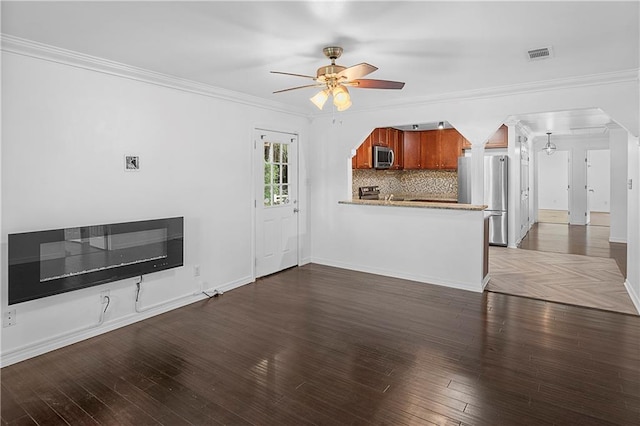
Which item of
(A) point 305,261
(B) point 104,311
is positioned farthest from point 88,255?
(A) point 305,261

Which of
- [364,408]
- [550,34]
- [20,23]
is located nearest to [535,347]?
[364,408]

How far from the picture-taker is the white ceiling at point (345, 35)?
251 centimetres

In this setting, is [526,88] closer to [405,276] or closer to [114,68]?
[405,276]

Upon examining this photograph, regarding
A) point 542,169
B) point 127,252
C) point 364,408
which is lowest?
point 364,408

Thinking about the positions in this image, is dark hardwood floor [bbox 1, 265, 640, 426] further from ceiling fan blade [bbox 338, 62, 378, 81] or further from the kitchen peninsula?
ceiling fan blade [bbox 338, 62, 378, 81]

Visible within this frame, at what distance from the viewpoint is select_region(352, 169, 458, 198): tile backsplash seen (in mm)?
8477

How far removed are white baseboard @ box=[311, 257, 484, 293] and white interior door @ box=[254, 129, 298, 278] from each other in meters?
0.56

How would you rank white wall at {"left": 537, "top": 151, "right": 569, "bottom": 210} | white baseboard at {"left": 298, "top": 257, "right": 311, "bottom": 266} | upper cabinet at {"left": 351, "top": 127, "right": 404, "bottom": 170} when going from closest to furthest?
white baseboard at {"left": 298, "top": 257, "right": 311, "bottom": 266} < upper cabinet at {"left": 351, "top": 127, "right": 404, "bottom": 170} < white wall at {"left": 537, "top": 151, "right": 569, "bottom": 210}

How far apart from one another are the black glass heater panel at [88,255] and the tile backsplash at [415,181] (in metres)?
4.88

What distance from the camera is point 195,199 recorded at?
4.49 m

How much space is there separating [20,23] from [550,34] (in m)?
3.86

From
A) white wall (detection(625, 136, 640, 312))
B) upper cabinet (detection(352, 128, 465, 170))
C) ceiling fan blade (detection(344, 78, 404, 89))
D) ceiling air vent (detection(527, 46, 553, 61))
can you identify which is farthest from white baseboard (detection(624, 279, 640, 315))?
upper cabinet (detection(352, 128, 465, 170))

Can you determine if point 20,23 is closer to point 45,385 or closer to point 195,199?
point 195,199

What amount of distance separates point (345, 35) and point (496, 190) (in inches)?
229
